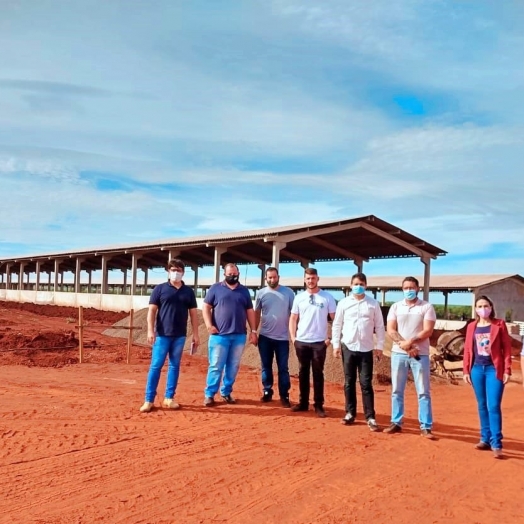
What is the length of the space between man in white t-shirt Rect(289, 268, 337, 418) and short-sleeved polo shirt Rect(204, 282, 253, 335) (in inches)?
26.3

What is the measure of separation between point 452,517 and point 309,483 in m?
1.14

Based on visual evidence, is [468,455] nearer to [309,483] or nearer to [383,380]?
[309,483]

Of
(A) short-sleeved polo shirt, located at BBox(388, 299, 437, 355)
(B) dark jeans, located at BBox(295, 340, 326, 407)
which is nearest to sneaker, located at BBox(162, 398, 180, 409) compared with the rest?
(B) dark jeans, located at BBox(295, 340, 326, 407)

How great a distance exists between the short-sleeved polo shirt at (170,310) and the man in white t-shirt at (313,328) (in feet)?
4.69

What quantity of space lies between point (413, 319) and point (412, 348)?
1.09ft

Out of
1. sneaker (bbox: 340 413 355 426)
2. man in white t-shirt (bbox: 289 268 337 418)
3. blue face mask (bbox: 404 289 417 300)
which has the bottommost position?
sneaker (bbox: 340 413 355 426)

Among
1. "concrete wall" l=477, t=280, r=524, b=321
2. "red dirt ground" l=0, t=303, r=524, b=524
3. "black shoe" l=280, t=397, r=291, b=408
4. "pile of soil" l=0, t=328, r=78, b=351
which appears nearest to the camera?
"red dirt ground" l=0, t=303, r=524, b=524

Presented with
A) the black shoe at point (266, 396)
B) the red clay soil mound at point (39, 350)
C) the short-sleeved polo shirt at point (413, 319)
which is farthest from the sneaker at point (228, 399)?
the red clay soil mound at point (39, 350)

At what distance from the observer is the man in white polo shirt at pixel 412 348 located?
20.6ft

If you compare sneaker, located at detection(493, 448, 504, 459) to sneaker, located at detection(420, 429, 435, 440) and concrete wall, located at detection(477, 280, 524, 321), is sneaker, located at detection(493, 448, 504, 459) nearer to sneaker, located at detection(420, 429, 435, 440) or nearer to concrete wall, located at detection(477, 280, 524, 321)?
sneaker, located at detection(420, 429, 435, 440)

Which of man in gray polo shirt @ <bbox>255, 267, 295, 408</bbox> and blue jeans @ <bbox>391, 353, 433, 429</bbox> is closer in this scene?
blue jeans @ <bbox>391, 353, 433, 429</bbox>

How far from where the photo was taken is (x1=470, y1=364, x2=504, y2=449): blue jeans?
5602 millimetres

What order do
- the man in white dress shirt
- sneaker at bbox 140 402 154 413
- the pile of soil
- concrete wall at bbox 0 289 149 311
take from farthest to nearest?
concrete wall at bbox 0 289 149 311
the pile of soil
sneaker at bbox 140 402 154 413
the man in white dress shirt

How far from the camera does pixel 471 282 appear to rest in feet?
98.0
